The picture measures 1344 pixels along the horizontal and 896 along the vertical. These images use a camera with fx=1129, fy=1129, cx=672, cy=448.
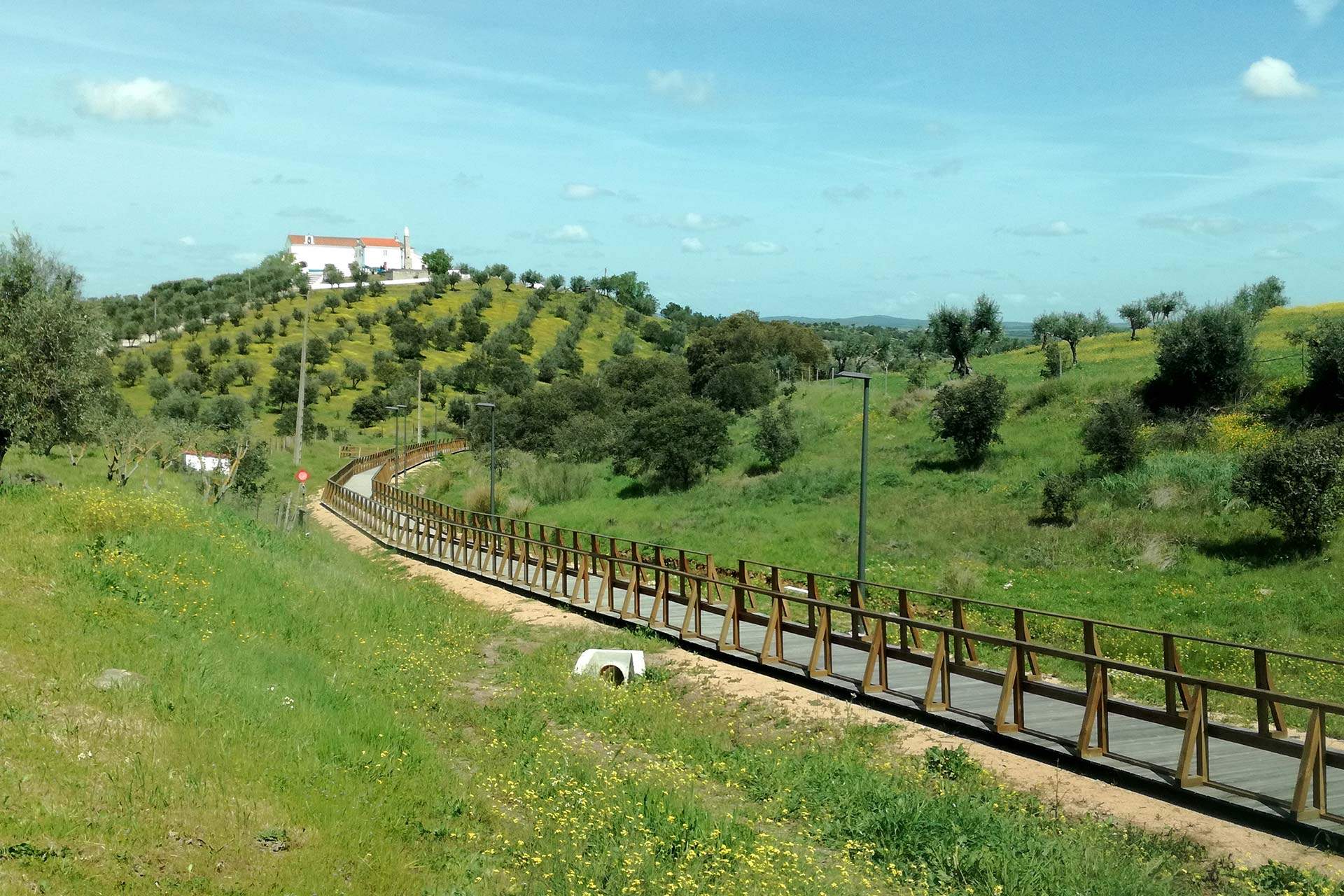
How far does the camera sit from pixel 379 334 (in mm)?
116938

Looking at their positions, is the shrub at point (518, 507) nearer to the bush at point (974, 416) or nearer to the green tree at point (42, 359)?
the bush at point (974, 416)

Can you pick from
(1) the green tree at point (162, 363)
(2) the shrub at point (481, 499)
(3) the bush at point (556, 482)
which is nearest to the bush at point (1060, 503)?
(3) the bush at point (556, 482)

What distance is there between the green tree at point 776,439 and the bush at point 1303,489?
21.9 metres

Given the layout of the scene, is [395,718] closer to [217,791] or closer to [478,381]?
[217,791]

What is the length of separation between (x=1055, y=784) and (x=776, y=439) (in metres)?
36.3

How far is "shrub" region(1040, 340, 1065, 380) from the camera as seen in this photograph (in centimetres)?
5000

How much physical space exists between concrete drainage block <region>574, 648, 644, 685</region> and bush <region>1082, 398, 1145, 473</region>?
78.1ft

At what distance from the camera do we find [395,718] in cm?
1152

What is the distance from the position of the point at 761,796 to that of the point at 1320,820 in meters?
4.43

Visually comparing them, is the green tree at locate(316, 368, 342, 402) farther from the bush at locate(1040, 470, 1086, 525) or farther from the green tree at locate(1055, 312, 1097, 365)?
the bush at locate(1040, 470, 1086, 525)

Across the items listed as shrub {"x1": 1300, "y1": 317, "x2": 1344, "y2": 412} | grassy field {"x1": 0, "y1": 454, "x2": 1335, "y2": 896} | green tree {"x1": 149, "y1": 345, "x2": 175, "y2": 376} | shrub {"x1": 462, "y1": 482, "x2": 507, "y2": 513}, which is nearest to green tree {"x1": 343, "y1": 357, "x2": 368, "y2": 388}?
green tree {"x1": 149, "y1": 345, "x2": 175, "y2": 376}

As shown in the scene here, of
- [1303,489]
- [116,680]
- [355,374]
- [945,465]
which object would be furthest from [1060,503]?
[355,374]

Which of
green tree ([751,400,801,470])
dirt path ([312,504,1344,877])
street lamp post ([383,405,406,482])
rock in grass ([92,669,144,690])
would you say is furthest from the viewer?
street lamp post ([383,405,406,482])

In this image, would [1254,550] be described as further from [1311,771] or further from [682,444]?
[682,444]
